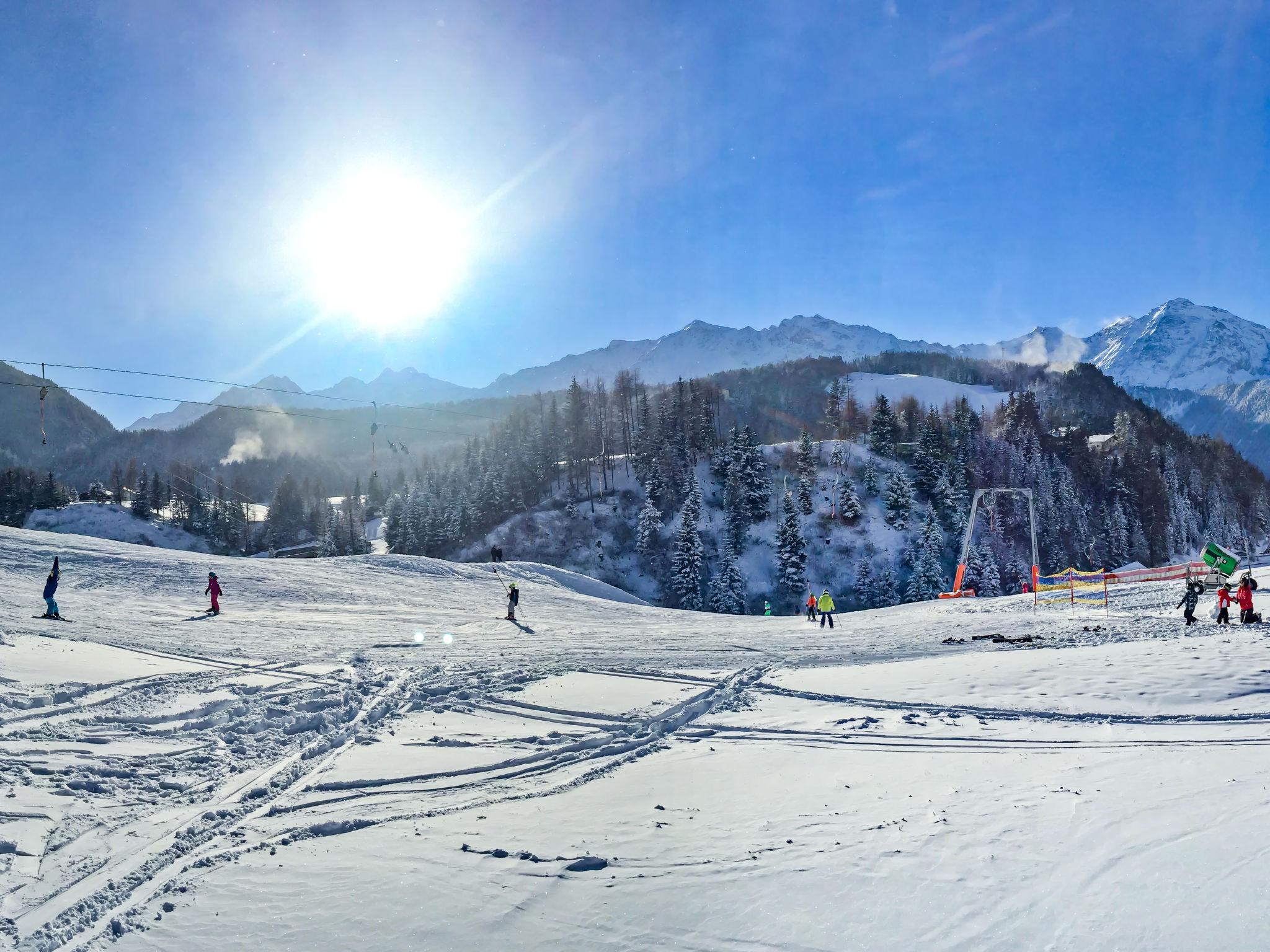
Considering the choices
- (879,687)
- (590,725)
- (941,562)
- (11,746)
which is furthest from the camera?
(941,562)

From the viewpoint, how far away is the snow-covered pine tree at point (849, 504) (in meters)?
66.9

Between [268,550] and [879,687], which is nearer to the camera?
[879,687]

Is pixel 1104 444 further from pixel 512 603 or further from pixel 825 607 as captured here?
pixel 512 603

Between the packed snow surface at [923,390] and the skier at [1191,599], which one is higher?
the packed snow surface at [923,390]

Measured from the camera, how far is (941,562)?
205 ft

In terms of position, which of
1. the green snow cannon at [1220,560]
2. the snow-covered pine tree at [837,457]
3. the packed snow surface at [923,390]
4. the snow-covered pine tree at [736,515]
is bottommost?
the green snow cannon at [1220,560]

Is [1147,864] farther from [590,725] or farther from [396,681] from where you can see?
[396,681]

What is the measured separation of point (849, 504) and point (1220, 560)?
156 ft

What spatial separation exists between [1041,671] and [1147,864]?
8.01 meters

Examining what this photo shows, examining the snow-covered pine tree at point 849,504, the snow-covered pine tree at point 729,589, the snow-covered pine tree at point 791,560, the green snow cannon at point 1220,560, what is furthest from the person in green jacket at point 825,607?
the snow-covered pine tree at point 849,504

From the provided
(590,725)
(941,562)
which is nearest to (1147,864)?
(590,725)

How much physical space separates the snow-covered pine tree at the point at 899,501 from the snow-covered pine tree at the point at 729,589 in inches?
718

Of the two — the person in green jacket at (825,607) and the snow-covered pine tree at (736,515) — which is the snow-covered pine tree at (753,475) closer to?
the snow-covered pine tree at (736,515)

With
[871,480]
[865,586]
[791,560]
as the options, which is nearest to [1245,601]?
[865,586]
